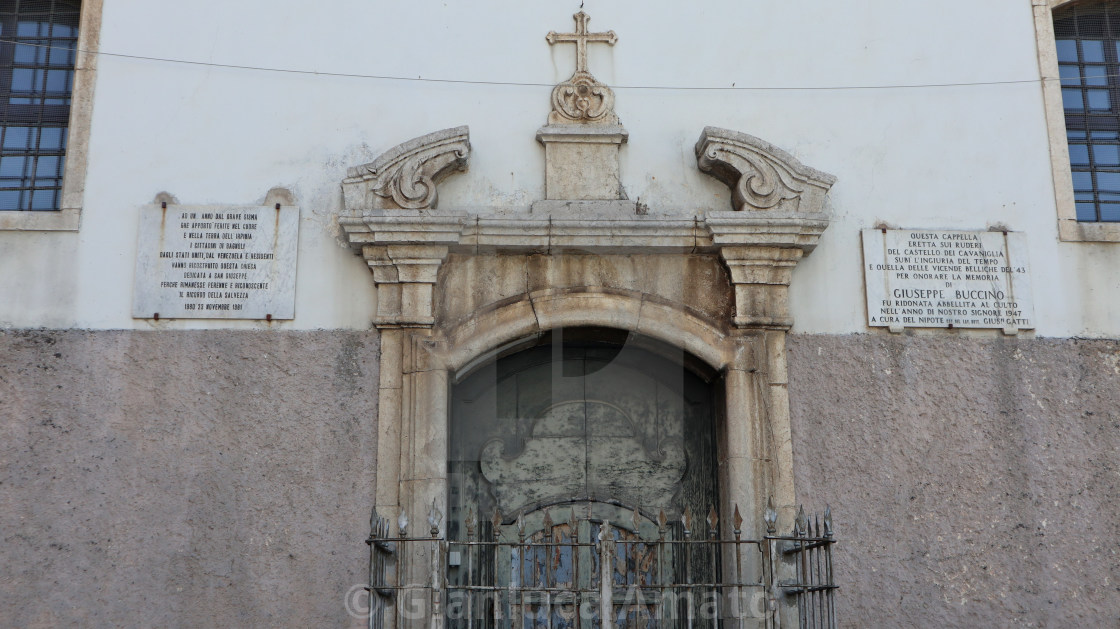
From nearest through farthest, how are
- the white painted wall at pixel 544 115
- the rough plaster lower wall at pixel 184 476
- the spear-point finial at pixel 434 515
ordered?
the spear-point finial at pixel 434 515
the rough plaster lower wall at pixel 184 476
the white painted wall at pixel 544 115

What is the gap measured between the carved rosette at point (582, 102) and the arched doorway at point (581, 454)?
1119 millimetres

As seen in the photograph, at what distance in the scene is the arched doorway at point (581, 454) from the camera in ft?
20.3

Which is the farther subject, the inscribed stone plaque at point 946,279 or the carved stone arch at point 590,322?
the inscribed stone plaque at point 946,279

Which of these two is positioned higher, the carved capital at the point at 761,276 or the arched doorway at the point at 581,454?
the carved capital at the point at 761,276

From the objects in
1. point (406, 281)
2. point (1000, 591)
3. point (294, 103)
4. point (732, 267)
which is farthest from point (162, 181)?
point (1000, 591)

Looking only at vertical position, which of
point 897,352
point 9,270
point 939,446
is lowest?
point 939,446

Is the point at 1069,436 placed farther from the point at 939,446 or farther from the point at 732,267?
the point at 732,267

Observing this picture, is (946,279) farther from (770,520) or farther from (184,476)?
(184,476)

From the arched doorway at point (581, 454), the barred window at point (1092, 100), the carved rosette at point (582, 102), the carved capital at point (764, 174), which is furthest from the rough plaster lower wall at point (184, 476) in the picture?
the barred window at point (1092, 100)

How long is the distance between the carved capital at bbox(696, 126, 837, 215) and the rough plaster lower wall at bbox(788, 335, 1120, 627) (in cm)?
70

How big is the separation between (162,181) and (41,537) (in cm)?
185

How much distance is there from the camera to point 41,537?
5.70 meters

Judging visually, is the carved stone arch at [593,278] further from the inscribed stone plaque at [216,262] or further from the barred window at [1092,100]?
the barred window at [1092,100]

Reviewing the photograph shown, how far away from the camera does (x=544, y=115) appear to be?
6.38m
